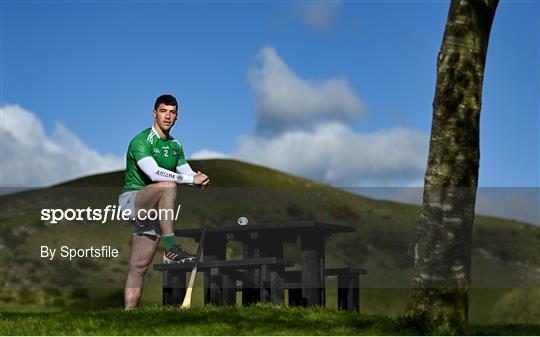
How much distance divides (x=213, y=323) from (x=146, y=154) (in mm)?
3259

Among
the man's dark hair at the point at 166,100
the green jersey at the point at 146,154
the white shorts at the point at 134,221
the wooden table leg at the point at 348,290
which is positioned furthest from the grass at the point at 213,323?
the man's dark hair at the point at 166,100

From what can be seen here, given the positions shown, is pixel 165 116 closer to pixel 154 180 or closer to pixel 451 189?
pixel 154 180

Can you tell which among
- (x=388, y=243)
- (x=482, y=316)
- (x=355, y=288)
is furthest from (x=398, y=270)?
(x=482, y=316)

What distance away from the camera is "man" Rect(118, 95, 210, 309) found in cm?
1552

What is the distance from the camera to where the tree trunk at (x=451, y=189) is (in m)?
14.0

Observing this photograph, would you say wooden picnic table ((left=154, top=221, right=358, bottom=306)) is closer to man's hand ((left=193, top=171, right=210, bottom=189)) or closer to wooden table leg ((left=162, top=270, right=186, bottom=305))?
wooden table leg ((left=162, top=270, right=186, bottom=305))

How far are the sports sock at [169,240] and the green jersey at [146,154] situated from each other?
3.40ft

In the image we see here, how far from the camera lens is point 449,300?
46.0ft

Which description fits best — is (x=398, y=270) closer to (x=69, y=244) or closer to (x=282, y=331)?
(x=282, y=331)

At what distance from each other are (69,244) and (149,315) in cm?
233

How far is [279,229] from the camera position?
59.2 feet

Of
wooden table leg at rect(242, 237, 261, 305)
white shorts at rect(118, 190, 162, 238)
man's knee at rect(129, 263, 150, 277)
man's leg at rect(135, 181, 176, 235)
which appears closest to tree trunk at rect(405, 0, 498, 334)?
man's leg at rect(135, 181, 176, 235)

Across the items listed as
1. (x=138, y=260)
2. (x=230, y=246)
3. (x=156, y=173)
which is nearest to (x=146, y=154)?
(x=156, y=173)

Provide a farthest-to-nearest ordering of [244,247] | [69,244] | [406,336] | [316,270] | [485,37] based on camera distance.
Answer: [244,247] → [316,270] → [69,244] → [485,37] → [406,336]
